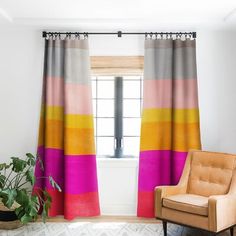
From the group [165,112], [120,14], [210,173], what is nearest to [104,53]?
[120,14]

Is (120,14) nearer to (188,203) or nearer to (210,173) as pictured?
(210,173)

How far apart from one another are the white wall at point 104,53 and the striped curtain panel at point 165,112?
22 centimetres

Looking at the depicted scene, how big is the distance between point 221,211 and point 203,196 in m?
0.44

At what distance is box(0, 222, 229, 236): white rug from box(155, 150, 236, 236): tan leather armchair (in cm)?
27

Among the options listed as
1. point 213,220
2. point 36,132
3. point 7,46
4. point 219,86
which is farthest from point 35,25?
point 213,220

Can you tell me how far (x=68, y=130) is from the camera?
381cm

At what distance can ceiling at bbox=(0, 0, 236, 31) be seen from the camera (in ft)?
10.3

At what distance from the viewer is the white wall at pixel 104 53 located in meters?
3.98

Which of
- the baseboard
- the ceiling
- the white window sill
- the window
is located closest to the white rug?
the baseboard

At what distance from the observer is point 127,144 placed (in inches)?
165

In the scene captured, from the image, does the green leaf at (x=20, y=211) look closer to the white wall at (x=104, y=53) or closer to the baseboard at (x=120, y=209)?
the white wall at (x=104, y=53)

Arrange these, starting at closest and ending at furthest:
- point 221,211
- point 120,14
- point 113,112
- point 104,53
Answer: point 221,211
point 120,14
point 104,53
point 113,112

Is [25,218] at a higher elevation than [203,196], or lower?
lower

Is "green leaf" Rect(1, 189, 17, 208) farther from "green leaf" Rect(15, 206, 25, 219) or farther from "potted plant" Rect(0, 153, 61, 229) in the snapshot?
"green leaf" Rect(15, 206, 25, 219)
